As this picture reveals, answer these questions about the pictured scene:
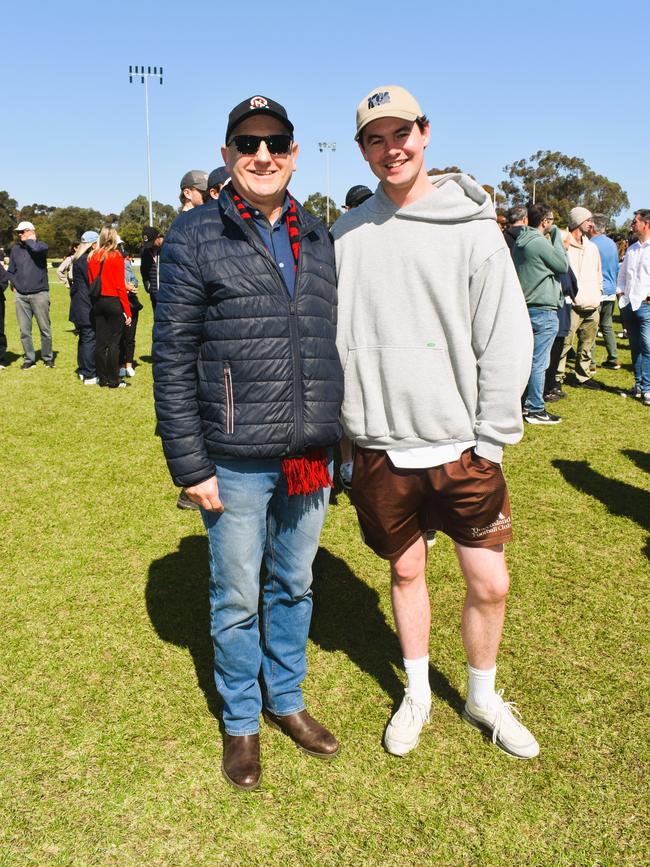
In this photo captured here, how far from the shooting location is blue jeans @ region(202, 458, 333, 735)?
7.54ft

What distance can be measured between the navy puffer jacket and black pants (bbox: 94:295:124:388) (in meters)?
7.03

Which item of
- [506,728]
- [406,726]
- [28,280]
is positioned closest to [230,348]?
[406,726]

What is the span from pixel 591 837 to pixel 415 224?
2.06 meters

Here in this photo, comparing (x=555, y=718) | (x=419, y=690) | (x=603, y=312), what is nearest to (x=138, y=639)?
(x=419, y=690)

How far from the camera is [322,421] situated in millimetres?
2293

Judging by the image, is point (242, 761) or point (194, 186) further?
point (194, 186)

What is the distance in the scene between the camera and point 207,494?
2242mm

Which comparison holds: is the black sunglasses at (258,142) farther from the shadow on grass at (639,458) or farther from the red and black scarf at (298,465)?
the shadow on grass at (639,458)

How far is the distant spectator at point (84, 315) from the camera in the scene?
907cm

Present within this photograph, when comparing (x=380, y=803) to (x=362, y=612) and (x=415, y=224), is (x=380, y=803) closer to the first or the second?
(x=362, y=612)

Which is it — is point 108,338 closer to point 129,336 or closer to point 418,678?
point 129,336

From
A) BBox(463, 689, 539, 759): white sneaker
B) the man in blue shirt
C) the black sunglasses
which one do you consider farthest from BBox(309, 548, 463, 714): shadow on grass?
the man in blue shirt

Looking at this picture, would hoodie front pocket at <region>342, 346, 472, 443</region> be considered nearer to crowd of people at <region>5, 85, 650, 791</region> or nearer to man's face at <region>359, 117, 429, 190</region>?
crowd of people at <region>5, 85, 650, 791</region>

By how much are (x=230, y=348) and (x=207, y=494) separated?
1.58ft
